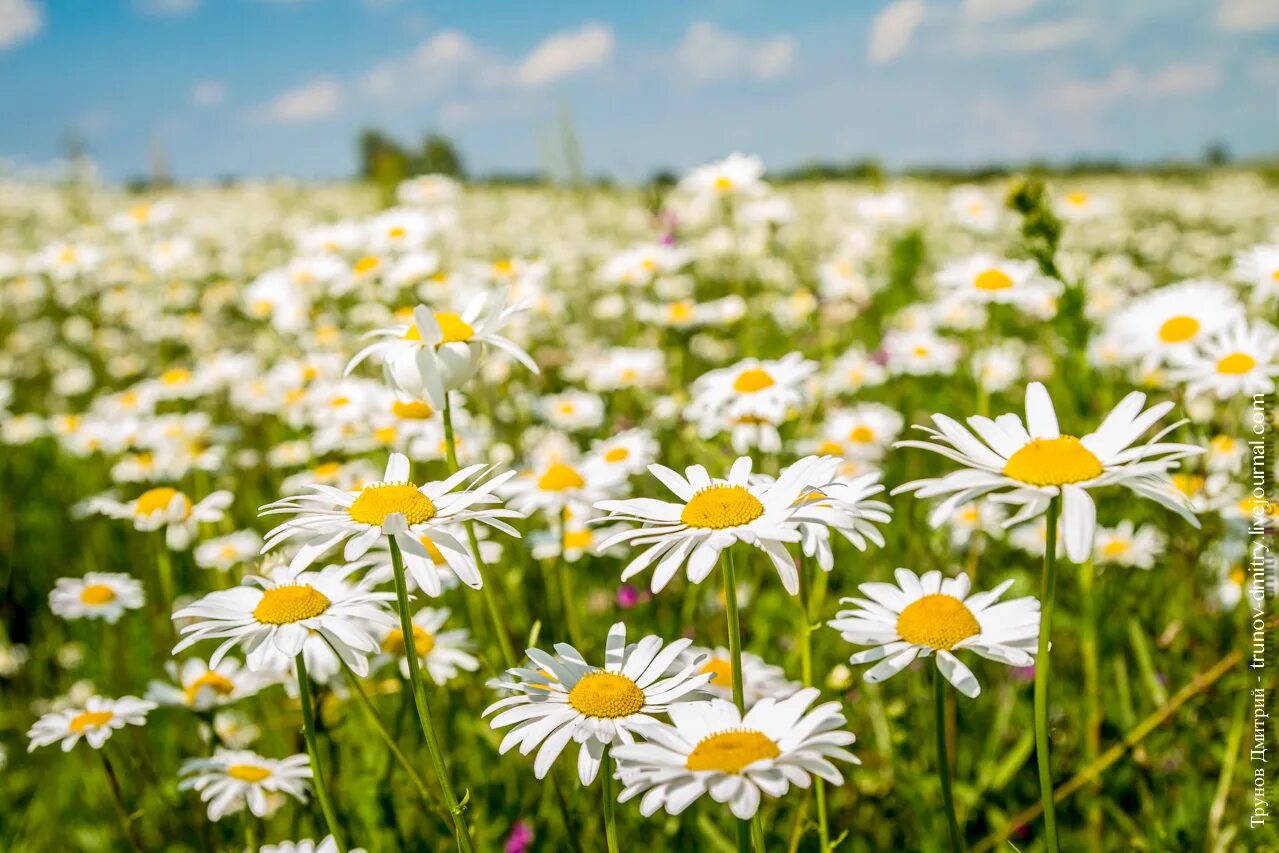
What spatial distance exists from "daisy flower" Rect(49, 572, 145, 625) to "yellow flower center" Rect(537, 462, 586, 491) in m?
1.05

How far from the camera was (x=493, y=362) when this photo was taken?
4031 millimetres

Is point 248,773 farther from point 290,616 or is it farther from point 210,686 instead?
point 290,616

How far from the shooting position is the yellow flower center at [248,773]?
1.70m

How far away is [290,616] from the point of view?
1.38 metres


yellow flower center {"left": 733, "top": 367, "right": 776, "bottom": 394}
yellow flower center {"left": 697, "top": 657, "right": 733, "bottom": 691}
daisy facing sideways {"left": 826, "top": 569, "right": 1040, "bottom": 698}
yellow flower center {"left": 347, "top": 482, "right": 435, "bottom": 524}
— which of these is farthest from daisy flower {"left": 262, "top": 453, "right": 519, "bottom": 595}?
yellow flower center {"left": 733, "top": 367, "right": 776, "bottom": 394}

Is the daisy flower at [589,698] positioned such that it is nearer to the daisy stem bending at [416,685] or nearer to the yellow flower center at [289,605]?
the daisy stem bending at [416,685]

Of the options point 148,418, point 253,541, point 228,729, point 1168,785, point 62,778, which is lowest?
point 1168,785

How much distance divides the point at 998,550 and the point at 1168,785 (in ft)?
3.66

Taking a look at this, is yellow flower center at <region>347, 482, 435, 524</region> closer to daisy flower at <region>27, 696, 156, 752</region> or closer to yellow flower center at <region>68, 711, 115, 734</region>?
daisy flower at <region>27, 696, 156, 752</region>

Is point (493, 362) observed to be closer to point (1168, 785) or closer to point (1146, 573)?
point (1146, 573)

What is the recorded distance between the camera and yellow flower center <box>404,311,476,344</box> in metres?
1.58

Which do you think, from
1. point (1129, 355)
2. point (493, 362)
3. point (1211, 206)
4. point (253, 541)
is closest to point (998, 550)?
point (1129, 355)

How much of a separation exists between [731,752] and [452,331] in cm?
83

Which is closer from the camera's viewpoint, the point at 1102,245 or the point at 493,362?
the point at 493,362
